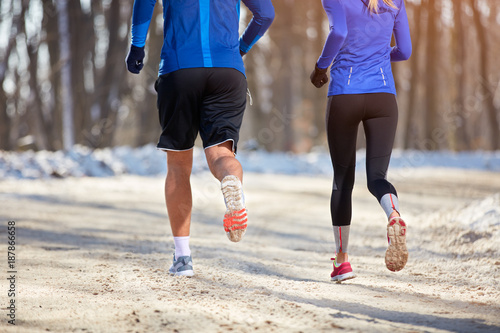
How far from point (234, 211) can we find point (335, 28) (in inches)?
49.3

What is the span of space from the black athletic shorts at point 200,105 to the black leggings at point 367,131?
63cm

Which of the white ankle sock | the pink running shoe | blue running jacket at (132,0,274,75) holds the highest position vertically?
blue running jacket at (132,0,274,75)

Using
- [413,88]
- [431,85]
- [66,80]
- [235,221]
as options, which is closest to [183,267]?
[235,221]

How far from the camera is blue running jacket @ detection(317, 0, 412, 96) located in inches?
142

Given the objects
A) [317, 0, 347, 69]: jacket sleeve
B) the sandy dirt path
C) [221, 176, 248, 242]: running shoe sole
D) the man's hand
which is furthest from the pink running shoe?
[317, 0, 347, 69]: jacket sleeve

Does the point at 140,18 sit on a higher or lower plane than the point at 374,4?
lower

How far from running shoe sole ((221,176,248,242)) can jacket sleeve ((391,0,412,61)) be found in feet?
4.85

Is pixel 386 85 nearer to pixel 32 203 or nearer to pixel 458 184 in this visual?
pixel 32 203

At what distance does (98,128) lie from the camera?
1767cm

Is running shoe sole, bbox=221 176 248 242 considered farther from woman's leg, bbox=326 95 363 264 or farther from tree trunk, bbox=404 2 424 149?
tree trunk, bbox=404 2 424 149

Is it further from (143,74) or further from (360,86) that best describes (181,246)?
(143,74)

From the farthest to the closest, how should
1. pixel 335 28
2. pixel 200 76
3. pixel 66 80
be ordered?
pixel 66 80, pixel 335 28, pixel 200 76

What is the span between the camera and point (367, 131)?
12.2 ft

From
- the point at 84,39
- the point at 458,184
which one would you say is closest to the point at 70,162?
the point at 84,39
